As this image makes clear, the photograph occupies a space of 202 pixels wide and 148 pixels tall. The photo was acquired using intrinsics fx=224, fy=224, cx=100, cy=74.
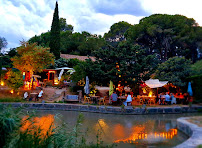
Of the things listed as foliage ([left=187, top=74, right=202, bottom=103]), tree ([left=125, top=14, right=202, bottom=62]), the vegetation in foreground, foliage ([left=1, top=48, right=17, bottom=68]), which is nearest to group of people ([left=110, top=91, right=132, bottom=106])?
foliage ([left=187, top=74, right=202, bottom=103])

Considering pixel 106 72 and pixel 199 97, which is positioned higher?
pixel 106 72

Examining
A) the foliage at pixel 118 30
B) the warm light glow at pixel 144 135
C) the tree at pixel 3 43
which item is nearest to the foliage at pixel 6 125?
the warm light glow at pixel 144 135

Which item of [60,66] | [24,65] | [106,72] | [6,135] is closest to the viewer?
[6,135]

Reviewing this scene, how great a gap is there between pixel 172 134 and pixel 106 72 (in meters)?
10.6

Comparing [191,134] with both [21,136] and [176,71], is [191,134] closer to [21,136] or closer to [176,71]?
[21,136]

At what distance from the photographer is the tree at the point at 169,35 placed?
37.0 meters

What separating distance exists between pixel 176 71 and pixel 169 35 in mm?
17078

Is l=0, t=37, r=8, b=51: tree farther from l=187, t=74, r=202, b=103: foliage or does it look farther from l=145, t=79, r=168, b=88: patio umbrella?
l=187, t=74, r=202, b=103: foliage

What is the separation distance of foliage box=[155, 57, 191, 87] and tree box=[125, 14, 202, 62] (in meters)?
15.5

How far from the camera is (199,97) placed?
66.4 ft

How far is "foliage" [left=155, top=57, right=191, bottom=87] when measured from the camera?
21203 mm

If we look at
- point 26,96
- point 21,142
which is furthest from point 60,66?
point 21,142

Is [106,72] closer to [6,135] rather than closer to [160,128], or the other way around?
[160,128]

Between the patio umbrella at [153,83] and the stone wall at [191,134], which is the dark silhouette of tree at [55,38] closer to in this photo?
the patio umbrella at [153,83]
